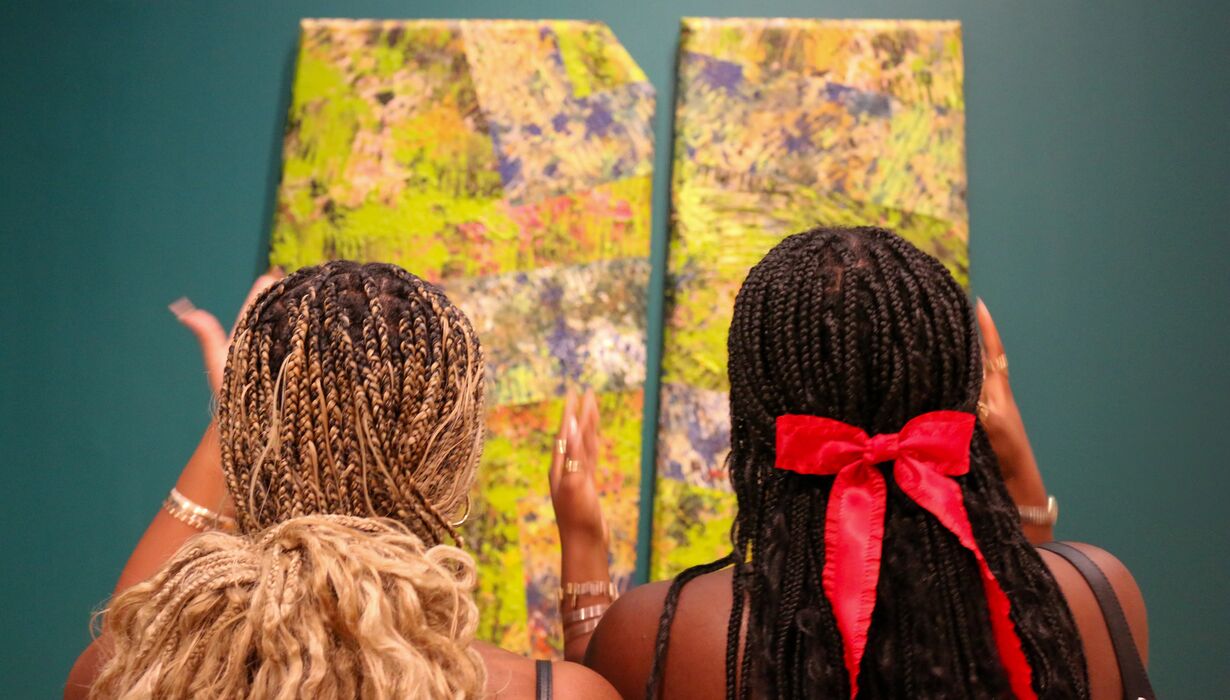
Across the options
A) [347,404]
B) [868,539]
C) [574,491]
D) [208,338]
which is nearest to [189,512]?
[208,338]

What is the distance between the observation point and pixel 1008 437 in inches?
59.0

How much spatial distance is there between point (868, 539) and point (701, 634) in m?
0.21

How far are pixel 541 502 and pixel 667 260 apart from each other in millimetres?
571

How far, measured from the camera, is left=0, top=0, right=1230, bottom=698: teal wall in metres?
2.18

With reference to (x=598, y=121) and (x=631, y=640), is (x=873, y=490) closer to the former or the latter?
(x=631, y=640)

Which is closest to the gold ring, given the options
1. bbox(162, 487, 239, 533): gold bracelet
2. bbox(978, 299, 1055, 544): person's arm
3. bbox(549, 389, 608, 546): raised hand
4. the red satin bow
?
bbox(978, 299, 1055, 544): person's arm

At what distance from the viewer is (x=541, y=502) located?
2105 millimetres

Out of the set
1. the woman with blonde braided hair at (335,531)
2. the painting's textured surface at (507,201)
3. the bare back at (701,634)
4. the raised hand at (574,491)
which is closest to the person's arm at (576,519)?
the raised hand at (574,491)

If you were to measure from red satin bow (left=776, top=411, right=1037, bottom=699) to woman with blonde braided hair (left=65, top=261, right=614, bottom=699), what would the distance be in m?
0.29

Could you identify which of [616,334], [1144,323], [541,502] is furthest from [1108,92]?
[541,502]

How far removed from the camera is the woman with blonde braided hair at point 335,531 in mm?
838

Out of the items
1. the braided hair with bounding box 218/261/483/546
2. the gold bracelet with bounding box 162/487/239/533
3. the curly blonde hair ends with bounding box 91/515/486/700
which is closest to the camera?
the curly blonde hair ends with bounding box 91/515/486/700

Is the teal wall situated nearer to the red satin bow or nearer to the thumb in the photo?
the thumb

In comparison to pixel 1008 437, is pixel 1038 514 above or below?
below
